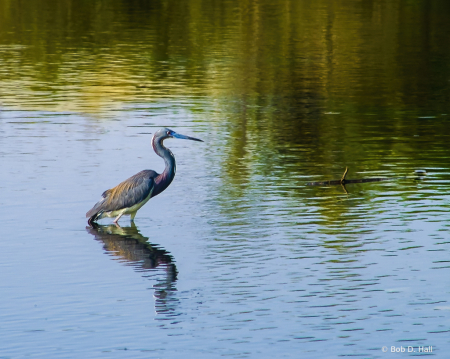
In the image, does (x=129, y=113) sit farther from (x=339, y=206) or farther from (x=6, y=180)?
(x=339, y=206)

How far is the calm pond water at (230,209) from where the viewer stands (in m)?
9.75

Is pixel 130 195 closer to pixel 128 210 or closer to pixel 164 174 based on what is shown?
pixel 128 210

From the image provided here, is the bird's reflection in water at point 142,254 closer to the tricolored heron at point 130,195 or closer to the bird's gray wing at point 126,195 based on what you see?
the tricolored heron at point 130,195

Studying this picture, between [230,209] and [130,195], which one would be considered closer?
[130,195]

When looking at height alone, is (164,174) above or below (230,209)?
above

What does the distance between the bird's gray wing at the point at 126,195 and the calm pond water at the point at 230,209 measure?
0.38 m

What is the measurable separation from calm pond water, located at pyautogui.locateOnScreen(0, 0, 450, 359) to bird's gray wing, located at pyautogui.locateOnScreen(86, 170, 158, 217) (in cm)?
38

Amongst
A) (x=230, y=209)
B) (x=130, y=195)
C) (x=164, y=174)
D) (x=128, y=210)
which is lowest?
(x=230, y=209)

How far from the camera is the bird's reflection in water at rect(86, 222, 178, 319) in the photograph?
10609mm

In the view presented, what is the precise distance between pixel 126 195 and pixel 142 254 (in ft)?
5.48

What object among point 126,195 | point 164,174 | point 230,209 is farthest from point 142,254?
point 230,209

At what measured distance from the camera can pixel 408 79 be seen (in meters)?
29.8

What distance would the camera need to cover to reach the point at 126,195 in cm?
1385

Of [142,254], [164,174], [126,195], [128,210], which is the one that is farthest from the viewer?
[164,174]
